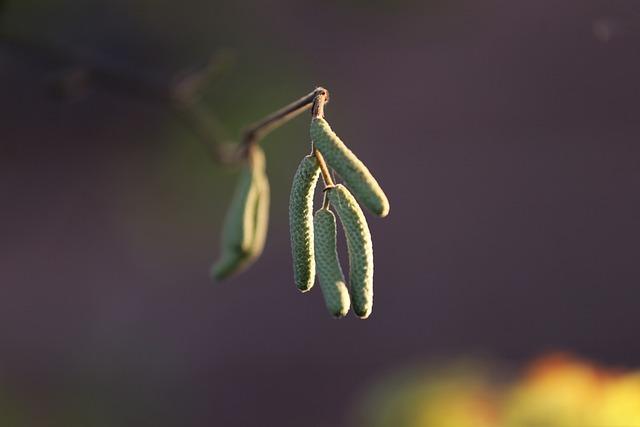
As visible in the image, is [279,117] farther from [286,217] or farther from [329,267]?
[286,217]

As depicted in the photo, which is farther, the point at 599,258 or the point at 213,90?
the point at 213,90

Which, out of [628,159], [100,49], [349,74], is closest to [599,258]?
[628,159]

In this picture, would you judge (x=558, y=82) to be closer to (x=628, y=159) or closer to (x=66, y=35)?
(x=628, y=159)

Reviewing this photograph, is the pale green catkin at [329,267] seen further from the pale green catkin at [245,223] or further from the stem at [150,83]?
the stem at [150,83]

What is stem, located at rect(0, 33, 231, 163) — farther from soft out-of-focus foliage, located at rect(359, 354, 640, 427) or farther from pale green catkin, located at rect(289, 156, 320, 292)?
soft out-of-focus foliage, located at rect(359, 354, 640, 427)

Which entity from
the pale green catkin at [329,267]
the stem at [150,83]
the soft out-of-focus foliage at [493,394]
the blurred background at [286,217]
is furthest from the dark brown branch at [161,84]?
the soft out-of-focus foliage at [493,394]

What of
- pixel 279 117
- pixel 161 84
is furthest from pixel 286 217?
pixel 279 117

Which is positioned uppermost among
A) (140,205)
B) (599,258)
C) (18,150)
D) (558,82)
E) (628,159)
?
(18,150)
